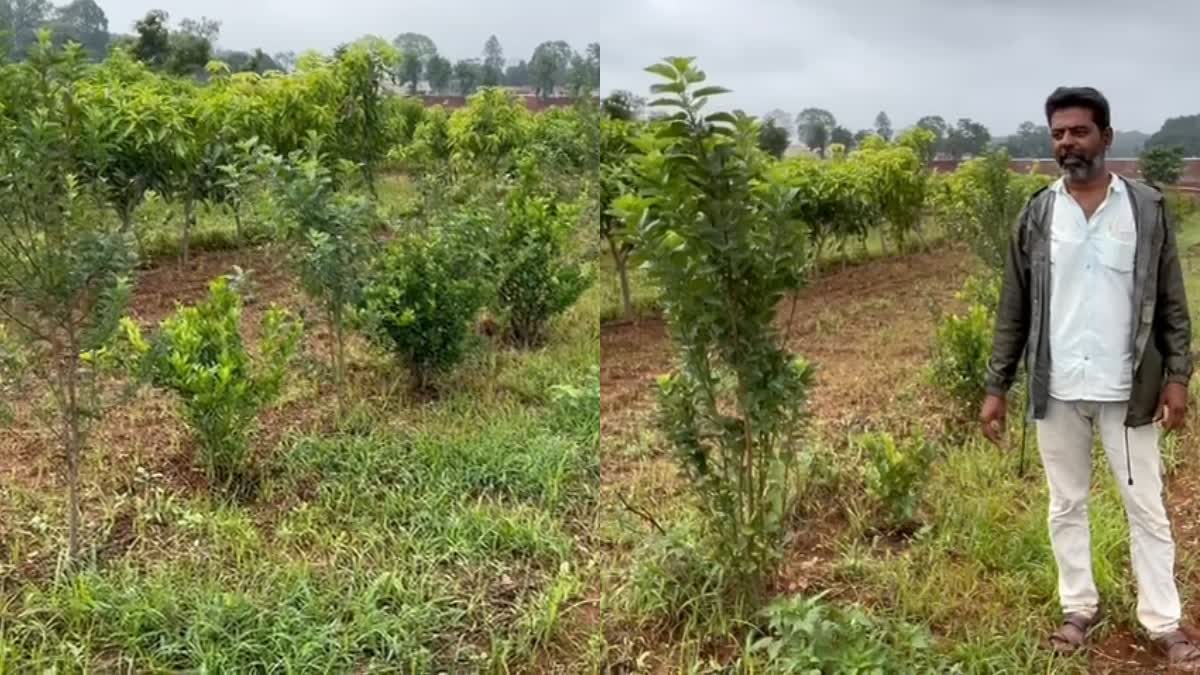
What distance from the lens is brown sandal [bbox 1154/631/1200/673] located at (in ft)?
7.99

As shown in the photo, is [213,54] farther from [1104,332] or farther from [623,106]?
[1104,332]

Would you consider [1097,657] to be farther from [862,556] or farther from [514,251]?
[514,251]

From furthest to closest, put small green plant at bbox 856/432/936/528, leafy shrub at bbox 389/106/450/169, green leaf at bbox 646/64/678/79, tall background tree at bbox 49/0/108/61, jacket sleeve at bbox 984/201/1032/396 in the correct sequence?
1. leafy shrub at bbox 389/106/450/169
2. tall background tree at bbox 49/0/108/61
3. small green plant at bbox 856/432/936/528
4. jacket sleeve at bbox 984/201/1032/396
5. green leaf at bbox 646/64/678/79

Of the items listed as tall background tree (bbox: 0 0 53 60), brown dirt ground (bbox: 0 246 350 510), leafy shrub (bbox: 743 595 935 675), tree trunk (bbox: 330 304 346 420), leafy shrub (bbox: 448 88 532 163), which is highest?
tall background tree (bbox: 0 0 53 60)

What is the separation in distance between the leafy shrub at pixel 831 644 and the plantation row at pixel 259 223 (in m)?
1.74

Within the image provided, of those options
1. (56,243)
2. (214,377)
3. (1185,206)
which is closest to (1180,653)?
(214,377)

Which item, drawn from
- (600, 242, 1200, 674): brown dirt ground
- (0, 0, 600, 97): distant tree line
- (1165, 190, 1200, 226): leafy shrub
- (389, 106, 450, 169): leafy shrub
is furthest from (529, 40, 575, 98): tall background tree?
(1165, 190, 1200, 226): leafy shrub

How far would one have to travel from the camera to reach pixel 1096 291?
7.79 ft

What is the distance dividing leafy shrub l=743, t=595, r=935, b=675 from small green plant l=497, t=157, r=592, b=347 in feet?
8.45

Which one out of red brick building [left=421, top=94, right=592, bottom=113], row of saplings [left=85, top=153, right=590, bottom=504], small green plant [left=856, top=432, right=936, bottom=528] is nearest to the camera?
small green plant [left=856, top=432, right=936, bottom=528]

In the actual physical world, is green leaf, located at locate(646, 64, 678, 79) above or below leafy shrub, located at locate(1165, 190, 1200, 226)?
above

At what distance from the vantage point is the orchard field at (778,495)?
2.30 metres

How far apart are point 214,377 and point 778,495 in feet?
5.47

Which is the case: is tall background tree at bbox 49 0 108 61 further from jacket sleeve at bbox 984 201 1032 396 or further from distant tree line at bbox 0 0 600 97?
jacket sleeve at bbox 984 201 1032 396
